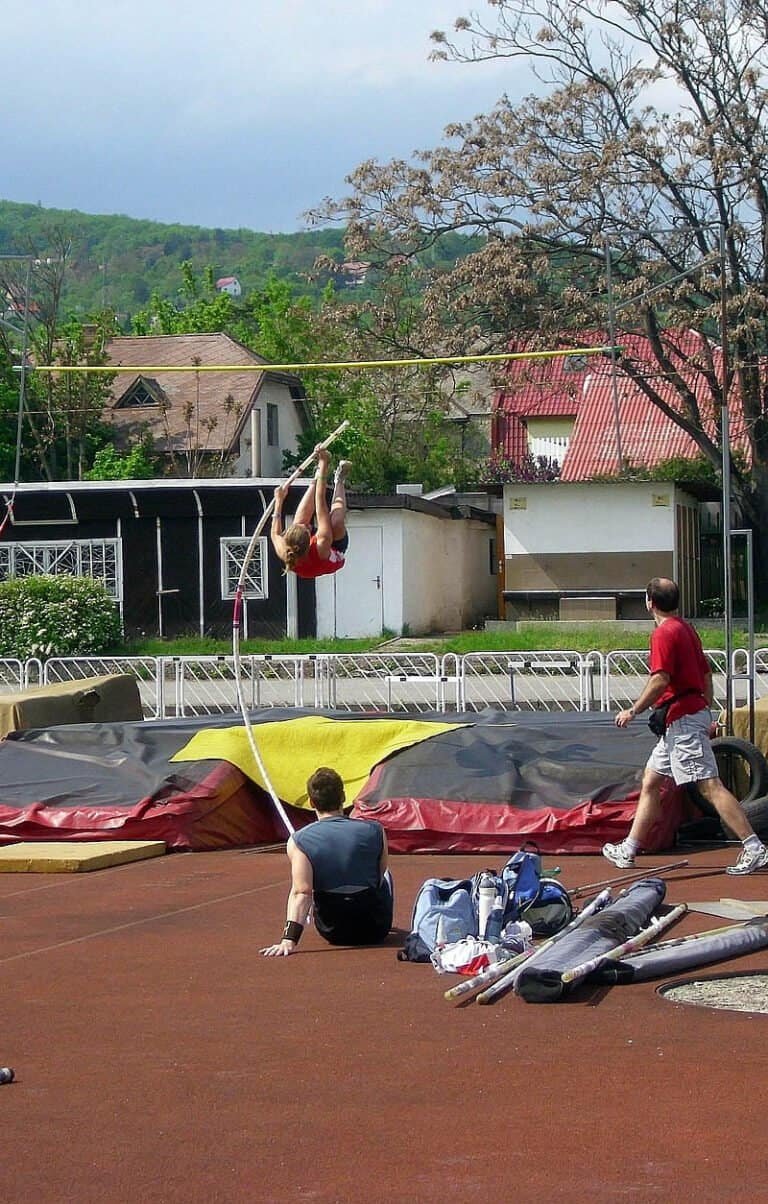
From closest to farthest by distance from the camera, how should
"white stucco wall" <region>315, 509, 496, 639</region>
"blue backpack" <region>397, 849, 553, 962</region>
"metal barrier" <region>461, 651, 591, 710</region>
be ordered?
"blue backpack" <region>397, 849, 553, 962</region> → "metal barrier" <region>461, 651, 591, 710</region> → "white stucco wall" <region>315, 509, 496, 639</region>

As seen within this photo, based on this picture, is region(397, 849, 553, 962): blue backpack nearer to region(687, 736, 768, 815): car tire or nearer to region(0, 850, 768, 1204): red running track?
region(0, 850, 768, 1204): red running track

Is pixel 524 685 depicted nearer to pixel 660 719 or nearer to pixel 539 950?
pixel 660 719

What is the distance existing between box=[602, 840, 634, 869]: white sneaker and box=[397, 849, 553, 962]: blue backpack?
2419 millimetres

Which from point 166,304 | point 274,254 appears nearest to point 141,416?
point 166,304

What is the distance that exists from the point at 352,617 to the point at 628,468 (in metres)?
9.13

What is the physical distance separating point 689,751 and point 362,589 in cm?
2460

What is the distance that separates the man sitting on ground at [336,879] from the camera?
8055 millimetres

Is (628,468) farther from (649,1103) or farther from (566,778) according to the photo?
(649,1103)

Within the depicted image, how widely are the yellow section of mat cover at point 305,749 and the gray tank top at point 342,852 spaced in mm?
4291

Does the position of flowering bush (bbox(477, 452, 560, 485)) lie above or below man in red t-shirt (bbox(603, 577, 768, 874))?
above

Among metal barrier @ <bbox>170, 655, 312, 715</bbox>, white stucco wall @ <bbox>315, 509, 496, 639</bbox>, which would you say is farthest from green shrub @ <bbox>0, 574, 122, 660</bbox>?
metal barrier @ <bbox>170, 655, 312, 715</bbox>

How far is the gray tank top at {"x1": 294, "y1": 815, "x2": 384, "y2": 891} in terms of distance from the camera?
8.09 meters

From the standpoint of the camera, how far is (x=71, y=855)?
11398 millimetres

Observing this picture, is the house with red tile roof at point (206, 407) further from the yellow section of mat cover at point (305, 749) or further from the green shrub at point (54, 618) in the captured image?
the yellow section of mat cover at point (305, 749)
